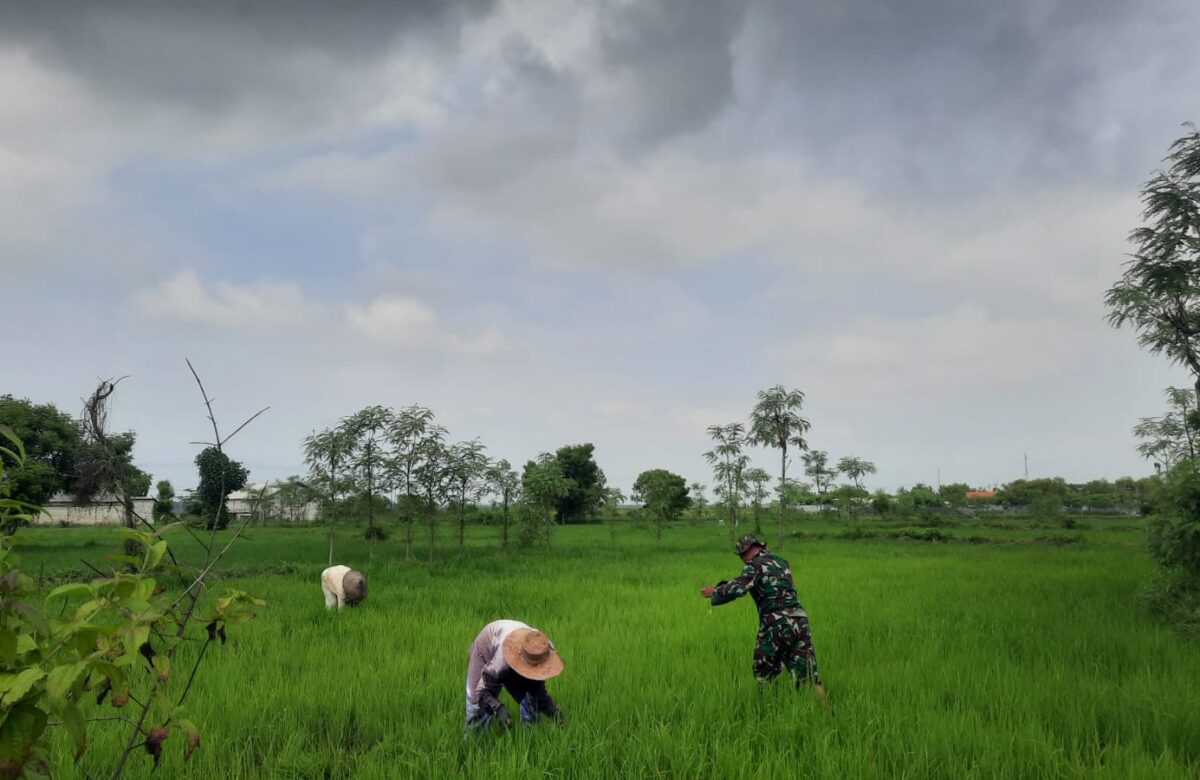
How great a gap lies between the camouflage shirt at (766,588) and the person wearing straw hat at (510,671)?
5.64 ft

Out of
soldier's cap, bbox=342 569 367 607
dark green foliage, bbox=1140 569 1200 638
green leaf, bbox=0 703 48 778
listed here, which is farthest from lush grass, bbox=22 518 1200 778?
green leaf, bbox=0 703 48 778

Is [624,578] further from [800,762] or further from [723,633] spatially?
[800,762]

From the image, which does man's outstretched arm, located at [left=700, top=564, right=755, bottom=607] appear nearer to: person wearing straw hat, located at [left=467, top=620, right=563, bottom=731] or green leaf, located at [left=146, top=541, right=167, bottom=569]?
person wearing straw hat, located at [left=467, top=620, right=563, bottom=731]

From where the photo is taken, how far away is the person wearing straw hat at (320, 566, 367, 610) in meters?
9.95

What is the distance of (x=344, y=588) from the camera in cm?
996

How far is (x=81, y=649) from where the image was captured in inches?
63.2

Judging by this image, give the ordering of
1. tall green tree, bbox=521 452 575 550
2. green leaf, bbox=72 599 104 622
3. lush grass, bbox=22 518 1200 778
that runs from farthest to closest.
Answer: tall green tree, bbox=521 452 575 550 < lush grass, bbox=22 518 1200 778 < green leaf, bbox=72 599 104 622

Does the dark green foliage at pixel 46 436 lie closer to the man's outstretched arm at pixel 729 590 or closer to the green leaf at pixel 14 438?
the man's outstretched arm at pixel 729 590

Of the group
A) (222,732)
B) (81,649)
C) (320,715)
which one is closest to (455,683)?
(320,715)

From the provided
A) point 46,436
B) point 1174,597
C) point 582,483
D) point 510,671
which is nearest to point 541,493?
point 1174,597

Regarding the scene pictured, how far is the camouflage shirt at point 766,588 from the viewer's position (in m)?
5.55

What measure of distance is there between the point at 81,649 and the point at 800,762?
393 cm

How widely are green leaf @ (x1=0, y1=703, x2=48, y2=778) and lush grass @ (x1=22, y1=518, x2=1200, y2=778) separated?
680 mm

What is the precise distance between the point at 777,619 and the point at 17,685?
521 centimetres
